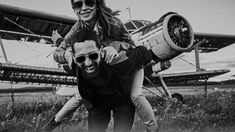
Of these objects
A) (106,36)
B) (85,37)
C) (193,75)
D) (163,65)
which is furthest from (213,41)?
(85,37)

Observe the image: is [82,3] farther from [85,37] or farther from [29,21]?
[29,21]

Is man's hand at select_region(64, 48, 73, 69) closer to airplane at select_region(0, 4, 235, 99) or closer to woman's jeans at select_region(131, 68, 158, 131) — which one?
woman's jeans at select_region(131, 68, 158, 131)

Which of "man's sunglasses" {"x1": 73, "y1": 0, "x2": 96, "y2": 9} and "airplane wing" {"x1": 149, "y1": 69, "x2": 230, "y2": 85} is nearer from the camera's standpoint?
"man's sunglasses" {"x1": 73, "y1": 0, "x2": 96, "y2": 9}

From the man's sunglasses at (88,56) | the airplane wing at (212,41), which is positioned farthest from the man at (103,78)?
the airplane wing at (212,41)

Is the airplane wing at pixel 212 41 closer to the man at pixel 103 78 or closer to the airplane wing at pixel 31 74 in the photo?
the airplane wing at pixel 31 74

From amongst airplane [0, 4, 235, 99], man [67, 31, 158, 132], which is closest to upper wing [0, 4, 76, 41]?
airplane [0, 4, 235, 99]

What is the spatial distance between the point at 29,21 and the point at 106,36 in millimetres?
4719

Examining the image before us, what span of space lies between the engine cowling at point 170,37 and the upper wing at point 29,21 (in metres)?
2.25

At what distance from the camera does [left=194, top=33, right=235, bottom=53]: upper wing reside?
870cm

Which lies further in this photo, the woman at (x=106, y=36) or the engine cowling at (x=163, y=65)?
the engine cowling at (x=163, y=65)

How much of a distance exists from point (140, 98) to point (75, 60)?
19.0 inches

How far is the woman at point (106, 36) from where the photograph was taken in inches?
52.8

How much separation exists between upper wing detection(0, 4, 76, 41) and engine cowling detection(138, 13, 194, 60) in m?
2.25

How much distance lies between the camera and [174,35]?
4363mm
